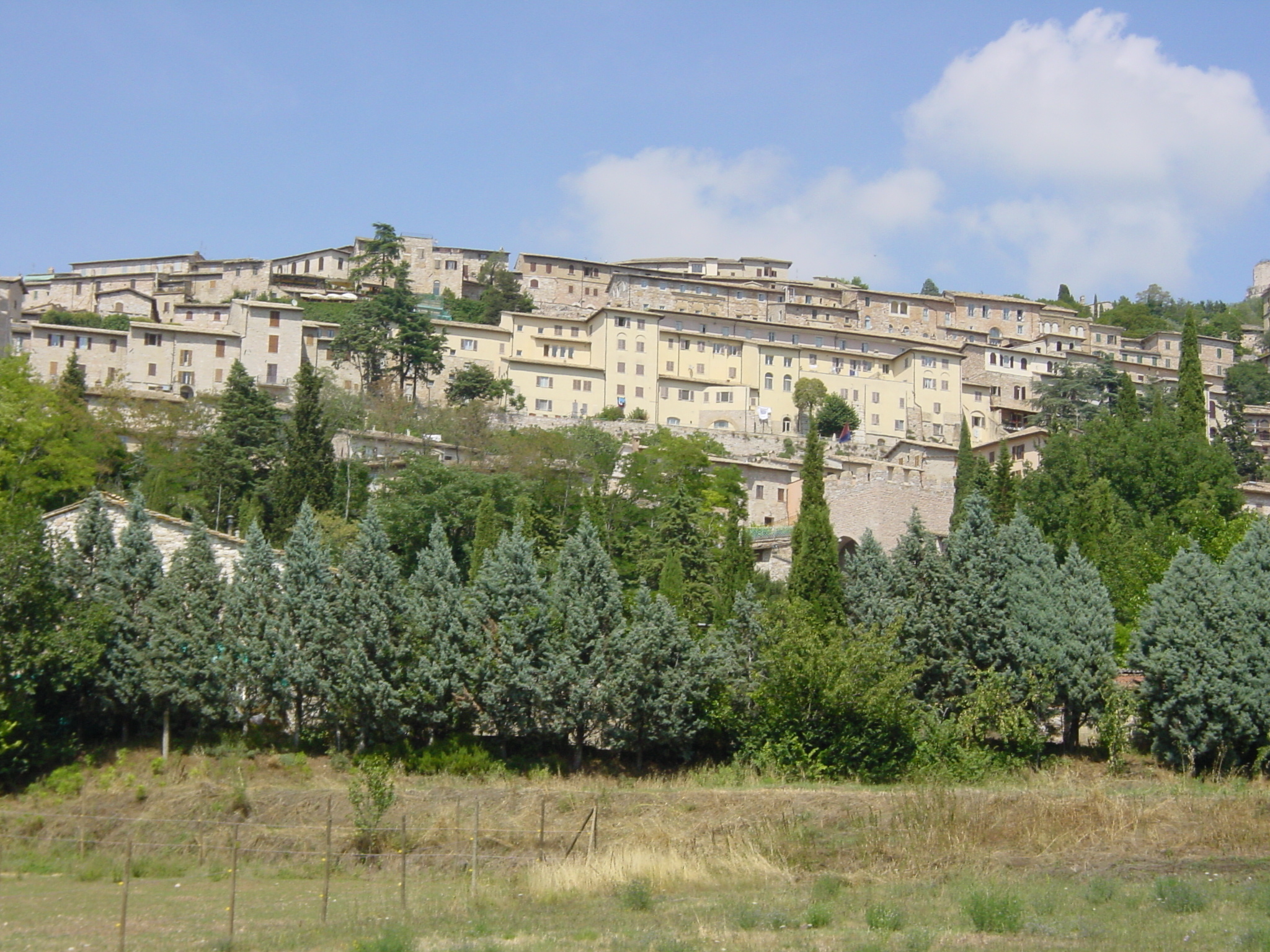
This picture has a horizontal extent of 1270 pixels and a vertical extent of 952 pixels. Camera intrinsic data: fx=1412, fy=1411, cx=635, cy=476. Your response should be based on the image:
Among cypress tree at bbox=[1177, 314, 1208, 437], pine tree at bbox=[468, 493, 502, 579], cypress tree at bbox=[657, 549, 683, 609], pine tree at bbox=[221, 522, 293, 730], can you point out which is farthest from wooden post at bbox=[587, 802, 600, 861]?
cypress tree at bbox=[1177, 314, 1208, 437]

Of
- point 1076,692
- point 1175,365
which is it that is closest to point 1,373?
point 1076,692

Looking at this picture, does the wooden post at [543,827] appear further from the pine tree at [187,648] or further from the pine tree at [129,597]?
the pine tree at [129,597]

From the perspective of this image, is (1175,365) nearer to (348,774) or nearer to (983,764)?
(983,764)

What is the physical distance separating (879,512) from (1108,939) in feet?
119

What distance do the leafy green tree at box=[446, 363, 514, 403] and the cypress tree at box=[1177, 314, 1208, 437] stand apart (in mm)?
35805

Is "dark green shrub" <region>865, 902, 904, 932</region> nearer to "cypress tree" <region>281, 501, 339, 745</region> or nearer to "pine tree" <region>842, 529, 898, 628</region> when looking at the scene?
"pine tree" <region>842, 529, 898, 628</region>

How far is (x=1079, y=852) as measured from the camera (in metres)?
24.3

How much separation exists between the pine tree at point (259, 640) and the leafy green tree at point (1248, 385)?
7923 cm

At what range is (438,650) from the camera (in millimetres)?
30516

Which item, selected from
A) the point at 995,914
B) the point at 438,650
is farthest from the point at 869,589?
the point at 995,914

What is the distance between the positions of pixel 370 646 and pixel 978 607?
45.5ft

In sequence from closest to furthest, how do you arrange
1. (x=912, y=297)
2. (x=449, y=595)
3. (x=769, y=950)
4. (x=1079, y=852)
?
1. (x=769, y=950)
2. (x=1079, y=852)
3. (x=449, y=595)
4. (x=912, y=297)

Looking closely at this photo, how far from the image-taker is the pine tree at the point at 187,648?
30.0 meters

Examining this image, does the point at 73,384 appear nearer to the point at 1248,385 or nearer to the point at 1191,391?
the point at 1191,391
